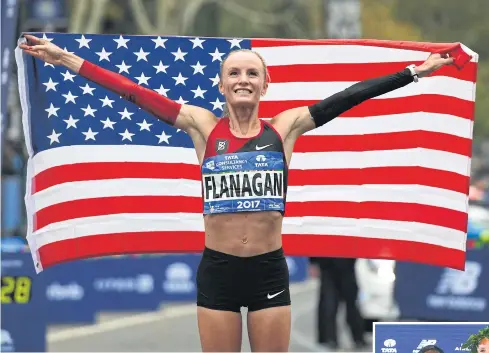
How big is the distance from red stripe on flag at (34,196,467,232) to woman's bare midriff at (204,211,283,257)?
2.23 meters

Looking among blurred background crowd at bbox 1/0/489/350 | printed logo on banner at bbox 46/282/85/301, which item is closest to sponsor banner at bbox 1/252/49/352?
blurred background crowd at bbox 1/0/489/350

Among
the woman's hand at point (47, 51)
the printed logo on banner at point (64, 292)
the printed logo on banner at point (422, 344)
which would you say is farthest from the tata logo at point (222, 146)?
the printed logo on banner at point (64, 292)

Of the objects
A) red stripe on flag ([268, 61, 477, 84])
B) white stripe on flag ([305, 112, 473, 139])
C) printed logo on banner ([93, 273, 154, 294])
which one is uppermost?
red stripe on flag ([268, 61, 477, 84])

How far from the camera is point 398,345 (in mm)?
8492

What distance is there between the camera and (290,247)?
10.1 meters

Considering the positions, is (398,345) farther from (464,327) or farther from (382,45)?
(382,45)

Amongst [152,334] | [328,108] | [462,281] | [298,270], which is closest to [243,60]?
[328,108]

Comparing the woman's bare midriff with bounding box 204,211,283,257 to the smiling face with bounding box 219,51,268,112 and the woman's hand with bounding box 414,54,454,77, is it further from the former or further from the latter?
the woman's hand with bounding box 414,54,454,77

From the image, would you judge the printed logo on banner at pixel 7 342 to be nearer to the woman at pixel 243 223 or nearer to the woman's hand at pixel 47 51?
the woman's hand at pixel 47 51

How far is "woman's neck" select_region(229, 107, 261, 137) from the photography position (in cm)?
789

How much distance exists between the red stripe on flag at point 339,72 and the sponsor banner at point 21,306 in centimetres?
483

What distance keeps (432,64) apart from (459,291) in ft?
28.6

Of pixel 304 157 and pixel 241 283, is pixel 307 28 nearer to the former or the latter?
pixel 304 157

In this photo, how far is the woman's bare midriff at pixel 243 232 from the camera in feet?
25.6
